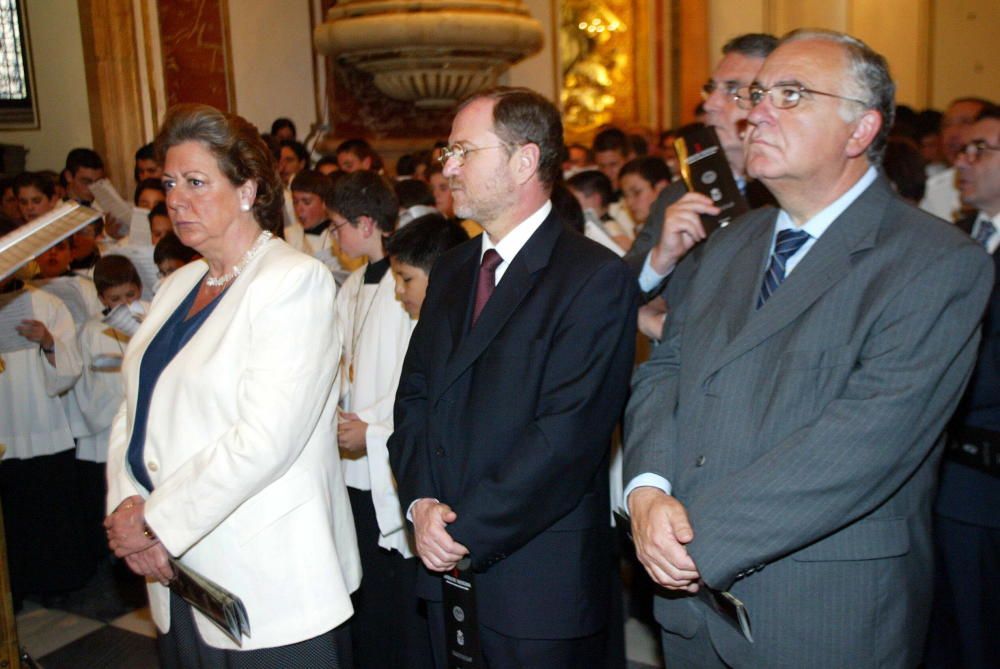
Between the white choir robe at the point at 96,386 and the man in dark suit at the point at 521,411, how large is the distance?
2.30 metres

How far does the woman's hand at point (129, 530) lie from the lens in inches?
82.7

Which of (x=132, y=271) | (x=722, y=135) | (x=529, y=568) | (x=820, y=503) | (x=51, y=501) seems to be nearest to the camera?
(x=820, y=503)

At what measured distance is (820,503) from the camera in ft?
5.57

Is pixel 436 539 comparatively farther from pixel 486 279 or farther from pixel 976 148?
pixel 976 148

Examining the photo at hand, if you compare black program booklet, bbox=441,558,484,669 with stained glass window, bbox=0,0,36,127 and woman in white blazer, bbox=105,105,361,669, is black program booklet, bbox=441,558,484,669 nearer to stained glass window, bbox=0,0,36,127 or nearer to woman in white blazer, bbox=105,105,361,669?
woman in white blazer, bbox=105,105,361,669

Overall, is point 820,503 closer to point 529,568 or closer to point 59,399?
point 529,568

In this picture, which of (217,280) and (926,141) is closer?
(217,280)

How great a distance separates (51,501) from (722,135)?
3052mm

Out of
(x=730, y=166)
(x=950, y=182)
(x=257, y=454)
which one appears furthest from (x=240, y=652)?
(x=950, y=182)

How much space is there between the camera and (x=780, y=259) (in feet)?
6.42

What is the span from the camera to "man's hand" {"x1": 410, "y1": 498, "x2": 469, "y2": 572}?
6.69 feet

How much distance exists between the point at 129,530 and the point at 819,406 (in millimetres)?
1430

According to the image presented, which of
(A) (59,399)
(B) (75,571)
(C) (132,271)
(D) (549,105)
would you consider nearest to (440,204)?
(C) (132,271)

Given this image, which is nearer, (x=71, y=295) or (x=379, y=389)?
(x=379, y=389)
